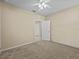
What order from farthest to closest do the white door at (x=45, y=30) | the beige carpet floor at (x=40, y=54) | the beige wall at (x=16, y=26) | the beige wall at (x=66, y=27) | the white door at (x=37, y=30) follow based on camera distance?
the white door at (x=45, y=30), the white door at (x=37, y=30), the beige wall at (x=66, y=27), the beige wall at (x=16, y=26), the beige carpet floor at (x=40, y=54)

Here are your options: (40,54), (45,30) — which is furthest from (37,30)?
(40,54)

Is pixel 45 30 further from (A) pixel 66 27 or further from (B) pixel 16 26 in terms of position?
(B) pixel 16 26

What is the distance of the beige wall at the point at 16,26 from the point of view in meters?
4.30

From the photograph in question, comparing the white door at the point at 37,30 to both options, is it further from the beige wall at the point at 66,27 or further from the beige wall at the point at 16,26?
the beige wall at the point at 66,27

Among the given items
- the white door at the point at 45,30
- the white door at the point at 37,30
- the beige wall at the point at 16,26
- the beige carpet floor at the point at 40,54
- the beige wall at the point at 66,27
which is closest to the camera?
the beige carpet floor at the point at 40,54

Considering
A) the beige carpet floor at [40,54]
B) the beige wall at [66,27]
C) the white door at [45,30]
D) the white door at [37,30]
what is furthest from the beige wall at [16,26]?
the beige wall at [66,27]

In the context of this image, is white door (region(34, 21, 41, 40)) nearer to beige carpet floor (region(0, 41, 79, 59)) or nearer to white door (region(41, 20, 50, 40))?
white door (region(41, 20, 50, 40))

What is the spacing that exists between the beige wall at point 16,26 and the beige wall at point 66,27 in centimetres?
161

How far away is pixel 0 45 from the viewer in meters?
3.86

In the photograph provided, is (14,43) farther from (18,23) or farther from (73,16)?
(73,16)

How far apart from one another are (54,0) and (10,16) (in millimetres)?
2321

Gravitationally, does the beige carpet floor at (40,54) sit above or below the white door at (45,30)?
below

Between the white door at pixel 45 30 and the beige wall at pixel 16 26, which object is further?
the white door at pixel 45 30

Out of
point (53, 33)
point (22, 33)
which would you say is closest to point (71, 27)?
point (53, 33)
